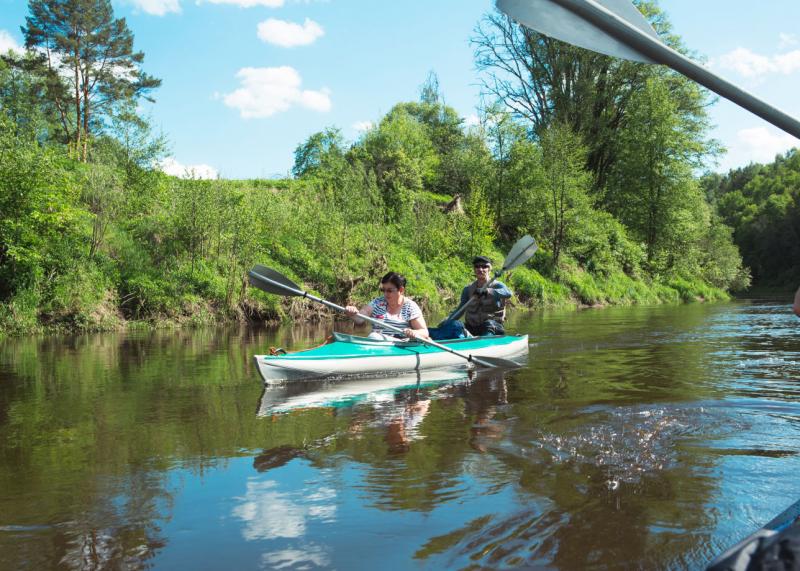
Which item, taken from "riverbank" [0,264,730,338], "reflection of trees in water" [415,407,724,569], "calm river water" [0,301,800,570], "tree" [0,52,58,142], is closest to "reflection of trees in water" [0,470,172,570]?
"calm river water" [0,301,800,570]

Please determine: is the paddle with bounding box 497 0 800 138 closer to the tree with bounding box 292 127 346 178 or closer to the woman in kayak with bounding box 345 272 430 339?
the woman in kayak with bounding box 345 272 430 339

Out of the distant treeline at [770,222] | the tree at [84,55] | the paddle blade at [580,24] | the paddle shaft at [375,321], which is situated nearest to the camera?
the paddle blade at [580,24]

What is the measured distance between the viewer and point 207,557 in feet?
9.41

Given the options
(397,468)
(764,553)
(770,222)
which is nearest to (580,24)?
(764,553)

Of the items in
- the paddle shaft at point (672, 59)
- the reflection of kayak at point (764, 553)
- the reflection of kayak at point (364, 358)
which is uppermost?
the paddle shaft at point (672, 59)

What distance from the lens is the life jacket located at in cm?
935

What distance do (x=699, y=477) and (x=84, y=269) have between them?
13783mm

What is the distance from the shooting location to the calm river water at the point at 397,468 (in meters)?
2.94

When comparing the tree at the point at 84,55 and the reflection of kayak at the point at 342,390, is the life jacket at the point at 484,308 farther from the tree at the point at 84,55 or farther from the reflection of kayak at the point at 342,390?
the tree at the point at 84,55

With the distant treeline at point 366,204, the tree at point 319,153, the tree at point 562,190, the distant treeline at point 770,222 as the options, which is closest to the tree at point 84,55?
the distant treeline at point 366,204

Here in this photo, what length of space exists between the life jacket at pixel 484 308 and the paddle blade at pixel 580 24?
21.4 ft

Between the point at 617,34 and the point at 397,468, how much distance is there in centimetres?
273

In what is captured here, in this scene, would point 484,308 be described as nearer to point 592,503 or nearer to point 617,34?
point 592,503

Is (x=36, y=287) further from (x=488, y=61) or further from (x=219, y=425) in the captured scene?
(x=488, y=61)
